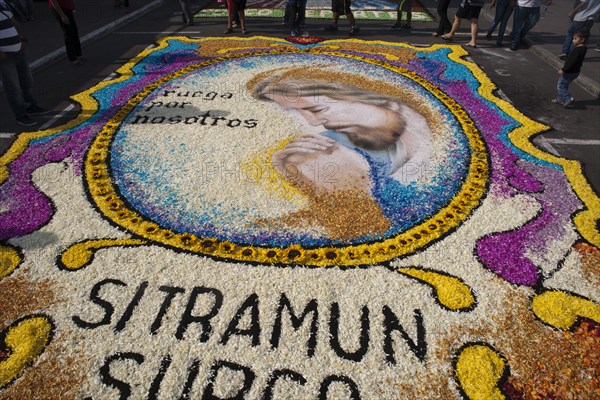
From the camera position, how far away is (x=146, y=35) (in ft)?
30.2

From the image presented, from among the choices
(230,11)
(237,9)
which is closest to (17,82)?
(230,11)

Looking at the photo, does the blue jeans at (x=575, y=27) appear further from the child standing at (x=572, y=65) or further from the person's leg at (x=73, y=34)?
the person's leg at (x=73, y=34)

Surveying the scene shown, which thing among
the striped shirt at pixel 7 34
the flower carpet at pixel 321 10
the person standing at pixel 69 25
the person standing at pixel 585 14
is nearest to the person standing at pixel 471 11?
the person standing at pixel 585 14

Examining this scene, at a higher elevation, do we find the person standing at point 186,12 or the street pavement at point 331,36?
the person standing at point 186,12

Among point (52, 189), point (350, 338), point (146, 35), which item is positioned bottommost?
point (350, 338)

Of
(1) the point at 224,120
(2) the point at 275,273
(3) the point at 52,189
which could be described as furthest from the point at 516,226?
(3) the point at 52,189

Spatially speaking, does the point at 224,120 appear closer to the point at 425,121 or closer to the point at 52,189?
the point at 52,189

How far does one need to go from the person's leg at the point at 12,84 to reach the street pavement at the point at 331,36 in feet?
0.78

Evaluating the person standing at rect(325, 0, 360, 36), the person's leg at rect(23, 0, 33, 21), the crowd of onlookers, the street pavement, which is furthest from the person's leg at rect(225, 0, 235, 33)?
the person's leg at rect(23, 0, 33, 21)

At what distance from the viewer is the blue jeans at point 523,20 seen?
8.09 metres

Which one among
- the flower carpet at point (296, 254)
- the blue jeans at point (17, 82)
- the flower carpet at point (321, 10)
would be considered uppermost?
the flower carpet at point (321, 10)

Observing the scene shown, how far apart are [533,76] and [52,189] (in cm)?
813

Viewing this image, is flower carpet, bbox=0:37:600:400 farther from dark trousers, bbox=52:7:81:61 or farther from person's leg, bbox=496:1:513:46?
person's leg, bbox=496:1:513:46

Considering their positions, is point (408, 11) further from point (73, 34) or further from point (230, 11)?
point (73, 34)
